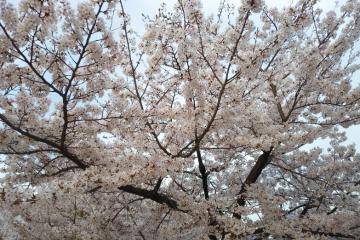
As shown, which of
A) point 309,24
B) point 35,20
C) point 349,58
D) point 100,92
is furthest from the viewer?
point 349,58

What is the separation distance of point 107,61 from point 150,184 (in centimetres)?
269

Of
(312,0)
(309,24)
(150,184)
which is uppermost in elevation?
(309,24)

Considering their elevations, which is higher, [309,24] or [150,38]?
[309,24]

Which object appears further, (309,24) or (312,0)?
(309,24)

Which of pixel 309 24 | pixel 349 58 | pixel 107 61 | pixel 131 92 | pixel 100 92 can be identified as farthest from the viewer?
pixel 349 58

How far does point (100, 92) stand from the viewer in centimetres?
686

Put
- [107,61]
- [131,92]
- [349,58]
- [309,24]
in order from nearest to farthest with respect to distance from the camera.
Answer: [107,61] < [131,92] < [309,24] < [349,58]

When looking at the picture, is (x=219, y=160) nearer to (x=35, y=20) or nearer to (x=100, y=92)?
(x=100, y=92)

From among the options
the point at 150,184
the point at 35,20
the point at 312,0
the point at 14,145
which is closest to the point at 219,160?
the point at 150,184

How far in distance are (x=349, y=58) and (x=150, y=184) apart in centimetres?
571

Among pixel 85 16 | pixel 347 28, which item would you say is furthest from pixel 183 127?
pixel 347 28

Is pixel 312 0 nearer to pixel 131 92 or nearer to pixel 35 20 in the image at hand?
pixel 131 92

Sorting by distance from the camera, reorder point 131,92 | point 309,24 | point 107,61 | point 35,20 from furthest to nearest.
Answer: point 309,24 → point 131,92 → point 107,61 → point 35,20

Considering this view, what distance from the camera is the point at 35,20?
18.0 feet
